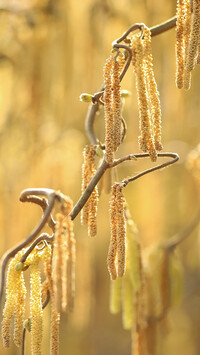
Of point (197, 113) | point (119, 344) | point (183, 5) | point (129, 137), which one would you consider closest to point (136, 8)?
point (197, 113)

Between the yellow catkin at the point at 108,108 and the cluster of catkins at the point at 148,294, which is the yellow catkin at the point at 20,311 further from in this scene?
the cluster of catkins at the point at 148,294

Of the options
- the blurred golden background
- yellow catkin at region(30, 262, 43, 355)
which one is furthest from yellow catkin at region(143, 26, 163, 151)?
the blurred golden background

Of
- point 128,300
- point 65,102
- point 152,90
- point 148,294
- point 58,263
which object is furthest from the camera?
point 65,102

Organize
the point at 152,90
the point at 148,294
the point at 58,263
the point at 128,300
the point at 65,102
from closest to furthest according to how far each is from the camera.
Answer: the point at 58,263
the point at 152,90
the point at 128,300
the point at 148,294
the point at 65,102

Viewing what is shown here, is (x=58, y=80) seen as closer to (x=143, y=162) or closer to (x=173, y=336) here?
(x=143, y=162)

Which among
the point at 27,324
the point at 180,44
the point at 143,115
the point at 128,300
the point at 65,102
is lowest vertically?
the point at 27,324

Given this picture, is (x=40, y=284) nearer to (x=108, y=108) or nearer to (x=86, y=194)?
(x=86, y=194)

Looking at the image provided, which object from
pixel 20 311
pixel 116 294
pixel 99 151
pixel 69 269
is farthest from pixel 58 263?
pixel 116 294
